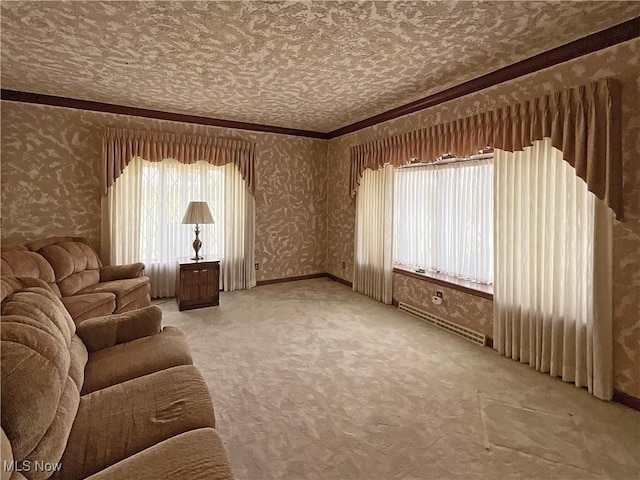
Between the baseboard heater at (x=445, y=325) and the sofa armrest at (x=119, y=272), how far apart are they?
3.22m

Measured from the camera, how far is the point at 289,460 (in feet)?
6.09

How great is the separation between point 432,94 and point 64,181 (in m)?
4.45

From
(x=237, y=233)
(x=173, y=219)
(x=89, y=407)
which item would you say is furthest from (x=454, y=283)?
(x=173, y=219)

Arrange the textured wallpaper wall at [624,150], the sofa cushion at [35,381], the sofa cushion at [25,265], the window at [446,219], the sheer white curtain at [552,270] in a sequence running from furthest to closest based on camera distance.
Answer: the window at [446,219]
the sofa cushion at [25,265]
the sheer white curtain at [552,270]
the textured wallpaper wall at [624,150]
the sofa cushion at [35,381]

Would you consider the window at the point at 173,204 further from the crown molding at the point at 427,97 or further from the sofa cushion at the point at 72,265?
the sofa cushion at the point at 72,265

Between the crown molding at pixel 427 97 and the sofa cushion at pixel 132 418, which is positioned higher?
the crown molding at pixel 427 97

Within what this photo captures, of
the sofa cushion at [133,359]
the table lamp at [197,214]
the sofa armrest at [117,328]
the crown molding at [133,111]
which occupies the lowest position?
the sofa cushion at [133,359]

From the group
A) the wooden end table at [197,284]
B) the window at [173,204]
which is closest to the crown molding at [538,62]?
the window at [173,204]

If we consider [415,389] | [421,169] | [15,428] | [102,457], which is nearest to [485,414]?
[415,389]

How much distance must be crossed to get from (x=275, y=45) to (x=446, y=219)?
2594 mm

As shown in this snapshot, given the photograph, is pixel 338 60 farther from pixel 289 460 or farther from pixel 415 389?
pixel 289 460

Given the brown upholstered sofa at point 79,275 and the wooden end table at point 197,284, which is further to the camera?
the wooden end table at point 197,284

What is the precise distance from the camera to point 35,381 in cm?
121

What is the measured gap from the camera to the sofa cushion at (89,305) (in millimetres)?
3088
